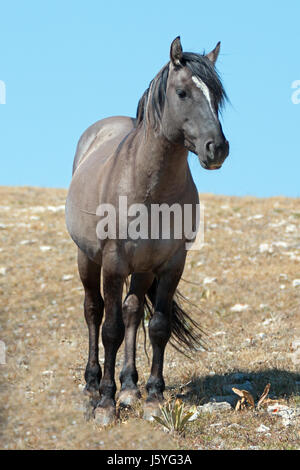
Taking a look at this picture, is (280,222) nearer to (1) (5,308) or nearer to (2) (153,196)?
(1) (5,308)

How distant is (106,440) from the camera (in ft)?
16.4

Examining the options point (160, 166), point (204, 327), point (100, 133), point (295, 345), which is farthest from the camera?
point (204, 327)

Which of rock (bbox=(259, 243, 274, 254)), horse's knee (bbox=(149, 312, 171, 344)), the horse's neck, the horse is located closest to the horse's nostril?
the horse

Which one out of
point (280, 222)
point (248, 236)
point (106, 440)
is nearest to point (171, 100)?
point (106, 440)

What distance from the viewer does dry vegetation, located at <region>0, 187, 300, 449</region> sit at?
521 centimetres

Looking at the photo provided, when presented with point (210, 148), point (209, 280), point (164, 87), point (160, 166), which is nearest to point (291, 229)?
point (209, 280)

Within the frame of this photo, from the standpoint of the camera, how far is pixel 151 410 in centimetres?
579

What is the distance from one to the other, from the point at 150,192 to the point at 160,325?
1125mm

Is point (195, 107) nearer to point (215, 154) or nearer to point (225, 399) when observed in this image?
point (215, 154)

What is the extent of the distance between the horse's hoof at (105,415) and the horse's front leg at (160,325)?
0.88 feet

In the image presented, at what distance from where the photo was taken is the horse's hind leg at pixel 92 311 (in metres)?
6.85

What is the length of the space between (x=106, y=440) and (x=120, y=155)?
7.45ft

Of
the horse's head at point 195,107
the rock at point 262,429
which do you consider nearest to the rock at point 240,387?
the rock at point 262,429

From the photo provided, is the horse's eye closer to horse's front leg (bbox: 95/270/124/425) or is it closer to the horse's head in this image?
the horse's head
